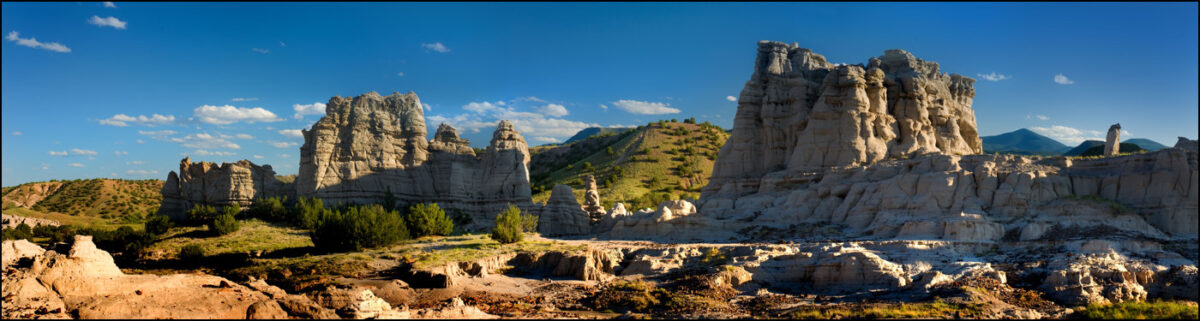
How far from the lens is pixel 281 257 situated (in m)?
36.3

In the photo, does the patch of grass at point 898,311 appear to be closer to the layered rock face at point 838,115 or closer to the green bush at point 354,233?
the green bush at point 354,233

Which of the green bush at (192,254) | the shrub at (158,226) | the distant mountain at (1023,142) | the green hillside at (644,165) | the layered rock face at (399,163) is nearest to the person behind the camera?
the green bush at (192,254)

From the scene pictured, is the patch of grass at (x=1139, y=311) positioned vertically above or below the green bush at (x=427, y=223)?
below

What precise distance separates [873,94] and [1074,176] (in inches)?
603

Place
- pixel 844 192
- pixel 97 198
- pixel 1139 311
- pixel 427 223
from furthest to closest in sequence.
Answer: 1. pixel 97 198
2. pixel 844 192
3. pixel 427 223
4. pixel 1139 311

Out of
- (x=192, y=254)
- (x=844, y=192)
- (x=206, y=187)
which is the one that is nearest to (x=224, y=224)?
(x=192, y=254)

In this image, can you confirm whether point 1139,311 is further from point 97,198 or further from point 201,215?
point 97,198

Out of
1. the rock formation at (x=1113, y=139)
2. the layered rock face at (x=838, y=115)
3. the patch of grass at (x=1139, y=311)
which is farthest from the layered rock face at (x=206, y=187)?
the rock formation at (x=1113, y=139)

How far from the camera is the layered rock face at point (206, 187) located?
4791cm

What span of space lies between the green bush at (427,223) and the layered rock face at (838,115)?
2135 cm

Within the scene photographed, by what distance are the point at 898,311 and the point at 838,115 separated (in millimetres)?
28062

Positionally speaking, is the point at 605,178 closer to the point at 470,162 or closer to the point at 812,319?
the point at 470,162

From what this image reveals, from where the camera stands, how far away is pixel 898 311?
2014 centimetres

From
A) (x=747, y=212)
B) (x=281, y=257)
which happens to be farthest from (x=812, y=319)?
(x=281, y=257)
